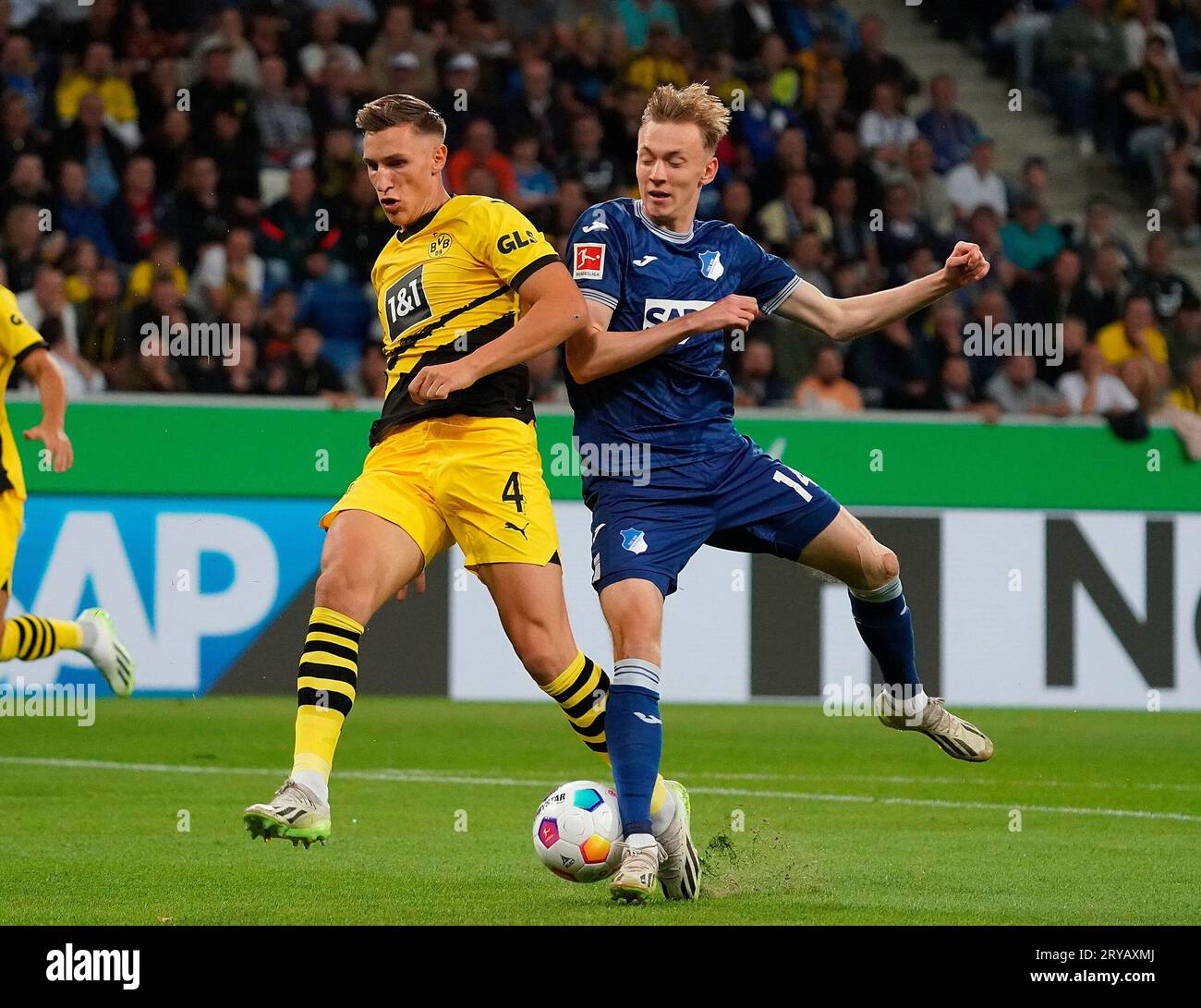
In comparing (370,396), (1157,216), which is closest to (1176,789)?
(370,396)

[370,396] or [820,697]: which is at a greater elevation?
[370,396]

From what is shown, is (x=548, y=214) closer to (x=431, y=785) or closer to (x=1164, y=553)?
(x=1164, y=553)

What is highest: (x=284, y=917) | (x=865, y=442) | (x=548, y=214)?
(x=548, y=214)

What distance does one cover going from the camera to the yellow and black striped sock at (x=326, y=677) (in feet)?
17.6

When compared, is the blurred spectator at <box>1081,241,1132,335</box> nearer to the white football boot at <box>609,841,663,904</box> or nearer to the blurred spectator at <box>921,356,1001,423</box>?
the blurred spectator at <box>921,356,1001,423</box>

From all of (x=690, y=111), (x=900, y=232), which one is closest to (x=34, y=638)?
(x=690, y=111)

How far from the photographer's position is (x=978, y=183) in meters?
15.7

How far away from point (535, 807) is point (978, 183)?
9372 millimetres

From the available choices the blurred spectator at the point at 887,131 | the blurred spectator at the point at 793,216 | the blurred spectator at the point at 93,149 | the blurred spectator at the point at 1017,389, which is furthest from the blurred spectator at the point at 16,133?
the blurred spectator at the point at 1017,389

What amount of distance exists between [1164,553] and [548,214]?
4942 mm

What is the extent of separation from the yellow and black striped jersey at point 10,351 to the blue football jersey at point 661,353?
2.87 m

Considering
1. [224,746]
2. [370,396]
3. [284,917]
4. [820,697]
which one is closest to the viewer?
[284,917]

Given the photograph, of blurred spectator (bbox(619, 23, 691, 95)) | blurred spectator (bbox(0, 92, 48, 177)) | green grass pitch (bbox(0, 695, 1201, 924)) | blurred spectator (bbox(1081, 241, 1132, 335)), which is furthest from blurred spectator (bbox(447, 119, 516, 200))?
blurred spectator (bbox(1081, 241, 1132, 335))

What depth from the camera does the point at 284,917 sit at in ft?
17.2
